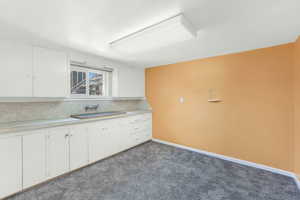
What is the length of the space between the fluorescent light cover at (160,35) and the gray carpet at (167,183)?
2.06 m

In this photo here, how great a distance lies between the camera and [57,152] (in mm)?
1943

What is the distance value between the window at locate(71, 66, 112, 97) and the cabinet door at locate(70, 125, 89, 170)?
Result: 893 millimetres

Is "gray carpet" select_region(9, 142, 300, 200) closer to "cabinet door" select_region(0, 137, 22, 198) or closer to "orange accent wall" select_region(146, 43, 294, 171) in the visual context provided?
"cabinet door" select_region(0, 137, 22, 198)

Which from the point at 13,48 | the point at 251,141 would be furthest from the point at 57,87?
the point at 251,141

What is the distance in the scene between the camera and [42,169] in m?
1.81

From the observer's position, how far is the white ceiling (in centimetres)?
116

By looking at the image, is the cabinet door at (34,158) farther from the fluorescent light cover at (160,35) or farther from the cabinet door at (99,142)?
the fluorescent light cover at (160,35)

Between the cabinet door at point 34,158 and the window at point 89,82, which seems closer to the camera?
the cabinet door at point 34,158

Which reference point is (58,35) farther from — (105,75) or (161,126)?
(161,126)

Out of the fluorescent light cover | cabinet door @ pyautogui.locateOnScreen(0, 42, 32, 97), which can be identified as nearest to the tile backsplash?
cabinet door @ pyautogui.locateOnScreen(0, 42, 32, 97)

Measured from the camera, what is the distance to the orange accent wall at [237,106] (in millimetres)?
2068

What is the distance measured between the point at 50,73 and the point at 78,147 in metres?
1.34

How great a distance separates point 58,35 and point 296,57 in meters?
3.46

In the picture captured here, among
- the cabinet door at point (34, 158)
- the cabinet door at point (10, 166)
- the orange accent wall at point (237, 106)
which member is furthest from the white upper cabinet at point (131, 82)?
the cabinet door at point (10, 166)
